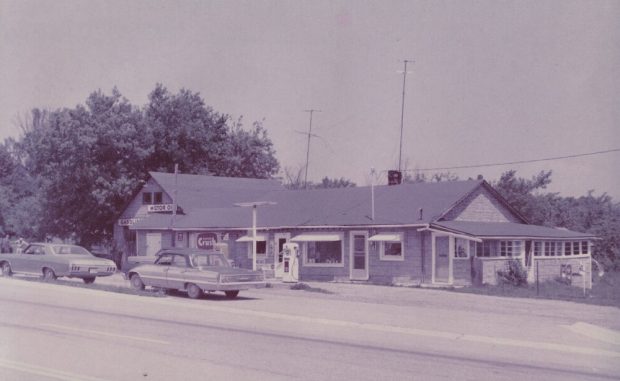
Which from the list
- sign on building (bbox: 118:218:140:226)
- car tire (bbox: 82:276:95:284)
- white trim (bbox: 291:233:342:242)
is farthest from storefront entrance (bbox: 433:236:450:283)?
sign on building (bbox: 118:218:140:226)

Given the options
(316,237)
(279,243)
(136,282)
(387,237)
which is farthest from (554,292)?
(136,282)

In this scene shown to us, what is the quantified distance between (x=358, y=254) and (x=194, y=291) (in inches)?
461

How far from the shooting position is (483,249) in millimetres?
30703

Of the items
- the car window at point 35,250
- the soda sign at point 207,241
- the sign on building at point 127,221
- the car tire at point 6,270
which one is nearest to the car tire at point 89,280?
the car window at point 35,250

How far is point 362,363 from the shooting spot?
11.2m

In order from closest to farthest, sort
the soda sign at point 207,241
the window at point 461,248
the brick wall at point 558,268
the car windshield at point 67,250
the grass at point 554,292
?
the grass at point 554,292
the car windshield at point 67,250
the window at point 461,248
the brick wall at point 558,268
the soda sign at point 207,241

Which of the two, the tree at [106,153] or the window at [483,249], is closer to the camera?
the window at [483,249]

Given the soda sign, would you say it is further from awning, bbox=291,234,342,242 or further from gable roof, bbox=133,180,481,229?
awning, bbox=291,234,342,242

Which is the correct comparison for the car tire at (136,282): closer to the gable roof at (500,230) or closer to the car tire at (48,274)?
the car tire at (48,274)

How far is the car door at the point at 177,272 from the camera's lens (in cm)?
2252

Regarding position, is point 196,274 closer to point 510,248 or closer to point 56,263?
point 56,263

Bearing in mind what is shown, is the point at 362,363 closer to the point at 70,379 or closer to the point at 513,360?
the point at 513,360

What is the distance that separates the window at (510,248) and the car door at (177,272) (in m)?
14.7

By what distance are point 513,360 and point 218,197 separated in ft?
115
